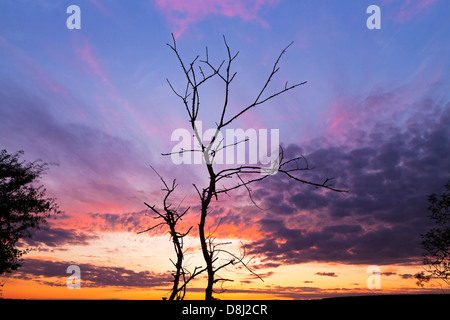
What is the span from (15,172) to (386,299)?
21.2 metres

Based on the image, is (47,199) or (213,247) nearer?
(213,247)

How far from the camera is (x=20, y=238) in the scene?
65.4 feet

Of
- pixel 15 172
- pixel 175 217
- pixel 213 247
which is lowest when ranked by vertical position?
pixel 213 247

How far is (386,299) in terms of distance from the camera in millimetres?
3844

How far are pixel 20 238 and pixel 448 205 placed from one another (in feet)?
69.7

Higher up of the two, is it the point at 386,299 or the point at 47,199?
the point at 47,199
